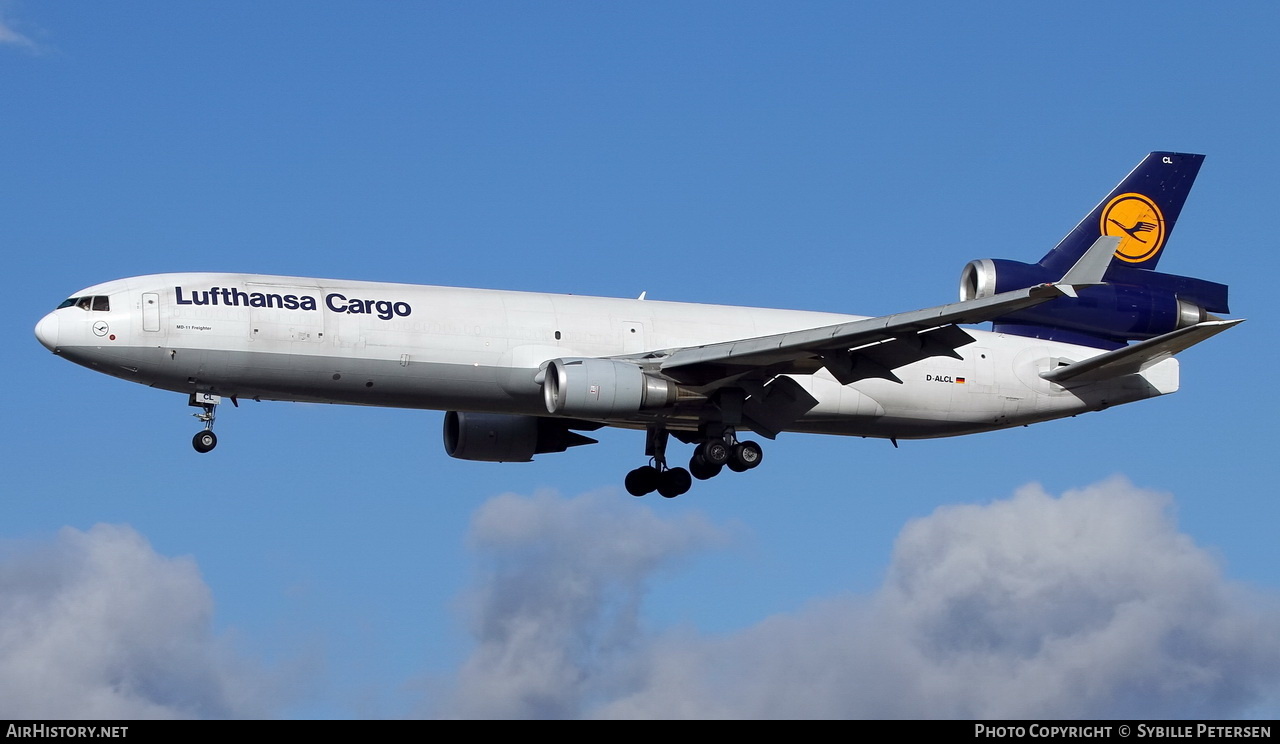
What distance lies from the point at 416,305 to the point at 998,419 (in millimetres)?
15815

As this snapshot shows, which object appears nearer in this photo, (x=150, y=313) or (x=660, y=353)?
(x=150, y=313)

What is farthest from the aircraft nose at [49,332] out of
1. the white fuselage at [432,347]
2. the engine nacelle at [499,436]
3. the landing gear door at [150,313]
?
the engine nacelle at [499,436]

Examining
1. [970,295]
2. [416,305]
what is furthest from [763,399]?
[416,305]

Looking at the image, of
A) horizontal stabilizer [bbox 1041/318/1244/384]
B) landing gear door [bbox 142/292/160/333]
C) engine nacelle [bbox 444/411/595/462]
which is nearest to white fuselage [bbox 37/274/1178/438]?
landing gear door [bbox 142/292/160/333]

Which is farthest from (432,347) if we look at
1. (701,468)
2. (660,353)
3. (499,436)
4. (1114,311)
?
(1114,311)

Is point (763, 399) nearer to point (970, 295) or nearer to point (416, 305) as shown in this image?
point (970, 295)

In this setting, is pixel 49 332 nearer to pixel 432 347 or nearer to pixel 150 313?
pixel 150 313

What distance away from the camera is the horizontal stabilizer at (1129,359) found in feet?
128

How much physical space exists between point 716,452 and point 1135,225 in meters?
14.6

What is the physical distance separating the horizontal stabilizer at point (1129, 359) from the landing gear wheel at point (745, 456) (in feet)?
27.4

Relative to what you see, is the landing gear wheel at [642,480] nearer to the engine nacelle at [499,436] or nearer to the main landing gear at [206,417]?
the engine nacelle at [499,436]

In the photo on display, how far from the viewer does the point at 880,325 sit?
36.3 metres

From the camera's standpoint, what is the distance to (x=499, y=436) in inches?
1783

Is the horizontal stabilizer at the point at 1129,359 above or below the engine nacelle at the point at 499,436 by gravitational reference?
below
